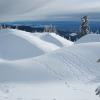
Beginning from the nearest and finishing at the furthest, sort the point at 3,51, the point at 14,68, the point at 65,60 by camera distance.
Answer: the point at 14,68, the point at 65,60, the point at 3,51

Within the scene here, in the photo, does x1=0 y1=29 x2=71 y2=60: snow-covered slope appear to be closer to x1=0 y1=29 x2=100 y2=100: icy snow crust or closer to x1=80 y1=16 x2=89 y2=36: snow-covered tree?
x1=80 y1=16 x2=89 y2=36: snow-covered tree

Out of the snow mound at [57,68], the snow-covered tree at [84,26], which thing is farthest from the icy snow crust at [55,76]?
the snow-covered tree at [84,26]

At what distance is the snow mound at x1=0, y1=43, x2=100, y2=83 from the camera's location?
24.0 m

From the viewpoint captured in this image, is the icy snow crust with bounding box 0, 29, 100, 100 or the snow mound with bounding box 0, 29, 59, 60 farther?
the snow mound with bounding box 0, 29, 59, 60

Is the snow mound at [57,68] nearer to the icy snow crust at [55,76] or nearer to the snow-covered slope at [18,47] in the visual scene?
the icy snow crust at [55,76]

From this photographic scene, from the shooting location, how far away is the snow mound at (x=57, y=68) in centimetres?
2405

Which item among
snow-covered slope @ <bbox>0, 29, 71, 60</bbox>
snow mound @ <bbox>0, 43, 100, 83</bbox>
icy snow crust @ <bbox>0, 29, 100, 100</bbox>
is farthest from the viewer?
→ snow-covered slope @ <bbox>0, 29, 71, 60</bbox>

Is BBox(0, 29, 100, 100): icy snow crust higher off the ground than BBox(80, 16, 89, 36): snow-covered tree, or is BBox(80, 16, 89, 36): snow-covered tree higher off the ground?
BBox(0, 29, 100, 100): icy snow crust

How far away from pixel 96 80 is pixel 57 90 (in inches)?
159

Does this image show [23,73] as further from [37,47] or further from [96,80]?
[37,47]

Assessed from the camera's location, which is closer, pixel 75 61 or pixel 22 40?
pixel 75 61

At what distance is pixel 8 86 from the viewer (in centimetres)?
2139

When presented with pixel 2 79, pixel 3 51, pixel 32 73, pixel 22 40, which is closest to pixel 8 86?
pixel 2 79

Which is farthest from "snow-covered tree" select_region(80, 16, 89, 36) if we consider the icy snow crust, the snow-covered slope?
the icy snow crust
